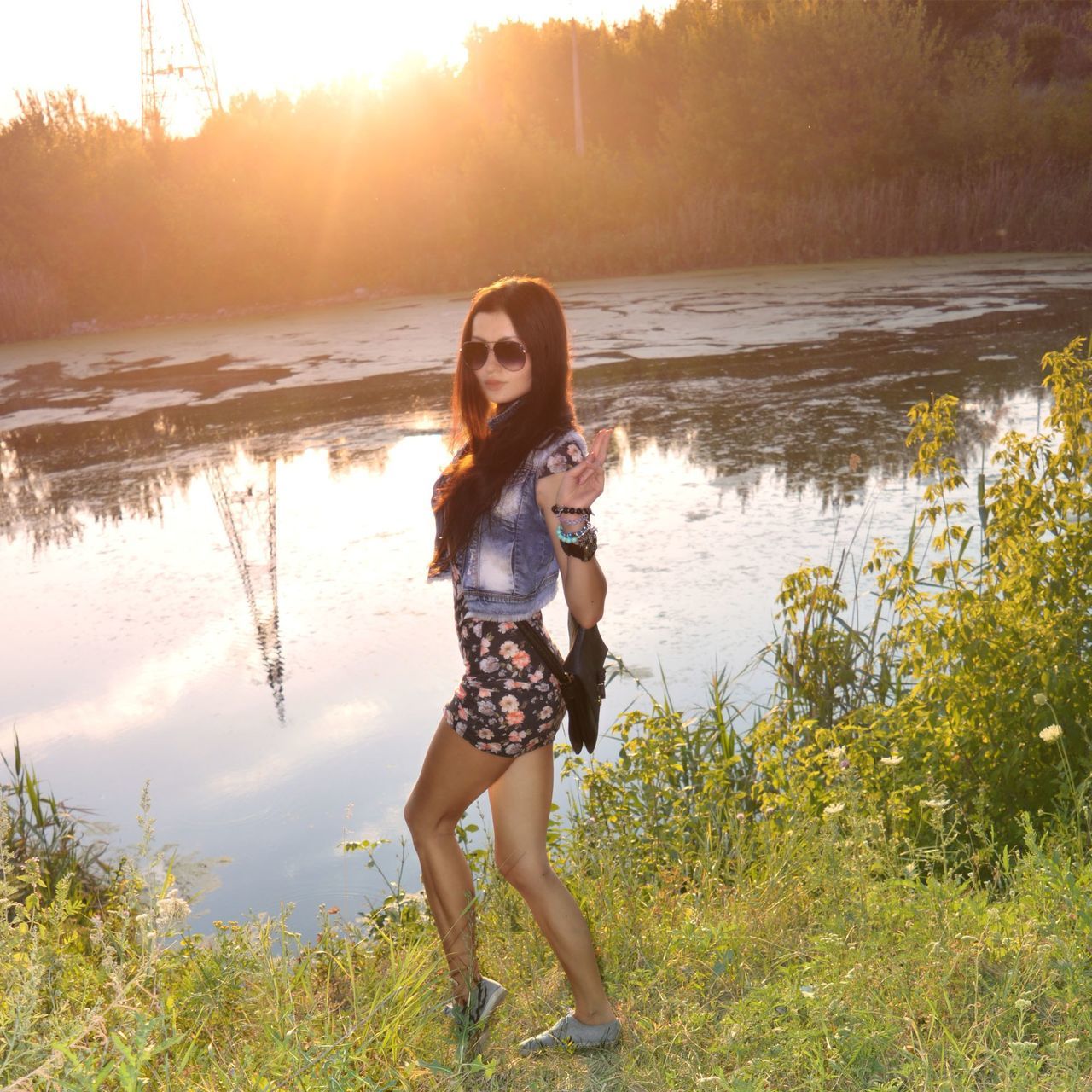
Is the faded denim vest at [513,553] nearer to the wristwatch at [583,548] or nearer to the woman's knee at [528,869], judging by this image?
the wristwatch at [583,548]

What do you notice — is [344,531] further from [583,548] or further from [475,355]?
[583,548]

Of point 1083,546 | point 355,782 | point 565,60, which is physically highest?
point 565,60

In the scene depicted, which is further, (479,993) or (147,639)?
(147,639)

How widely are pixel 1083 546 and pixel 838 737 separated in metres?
1.07

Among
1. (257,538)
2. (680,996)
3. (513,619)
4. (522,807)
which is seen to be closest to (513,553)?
(513,619)

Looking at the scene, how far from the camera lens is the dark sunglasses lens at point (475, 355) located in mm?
2512

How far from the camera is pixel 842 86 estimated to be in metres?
22.0

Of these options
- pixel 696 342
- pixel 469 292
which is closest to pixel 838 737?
pixel 696 342

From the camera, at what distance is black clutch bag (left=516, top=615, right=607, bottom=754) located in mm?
2402

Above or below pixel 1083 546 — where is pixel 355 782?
below

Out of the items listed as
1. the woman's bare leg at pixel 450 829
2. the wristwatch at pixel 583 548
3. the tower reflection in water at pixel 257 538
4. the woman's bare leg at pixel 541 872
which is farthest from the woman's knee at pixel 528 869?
the tower reflection in water at pixel 257 538

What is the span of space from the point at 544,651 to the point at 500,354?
0.62 metres

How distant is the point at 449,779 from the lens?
2424 millimetres

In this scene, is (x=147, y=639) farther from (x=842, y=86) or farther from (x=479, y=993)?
(x=842, y=86)
